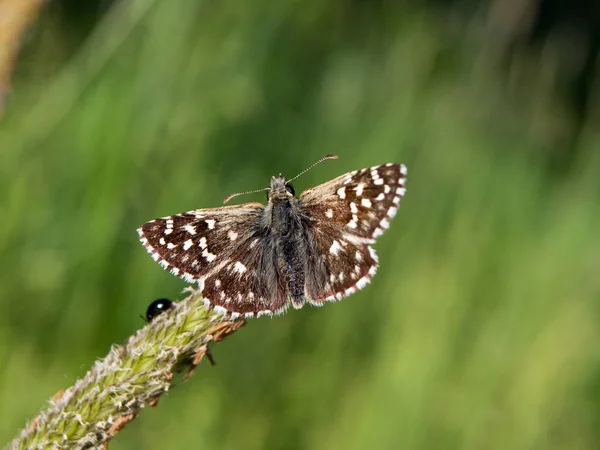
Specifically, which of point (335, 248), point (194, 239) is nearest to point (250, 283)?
point (194, 239)

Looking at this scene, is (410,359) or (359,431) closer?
(359,431)

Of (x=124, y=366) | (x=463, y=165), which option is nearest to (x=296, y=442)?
(x=124, y=366)

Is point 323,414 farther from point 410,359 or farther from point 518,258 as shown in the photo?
point 518,258

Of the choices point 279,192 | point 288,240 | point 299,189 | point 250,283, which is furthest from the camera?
point 299,189

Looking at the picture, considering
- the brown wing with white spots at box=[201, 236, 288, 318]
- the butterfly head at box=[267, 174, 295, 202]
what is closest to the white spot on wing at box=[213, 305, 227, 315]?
the brown wing with white spots at box=[201, 236, 288, 318]

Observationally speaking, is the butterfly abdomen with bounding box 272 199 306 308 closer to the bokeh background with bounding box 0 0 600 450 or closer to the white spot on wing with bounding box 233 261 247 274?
the white spot on wing with bounding box 233 261 247 274

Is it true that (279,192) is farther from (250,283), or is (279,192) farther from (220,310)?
(220,310)
